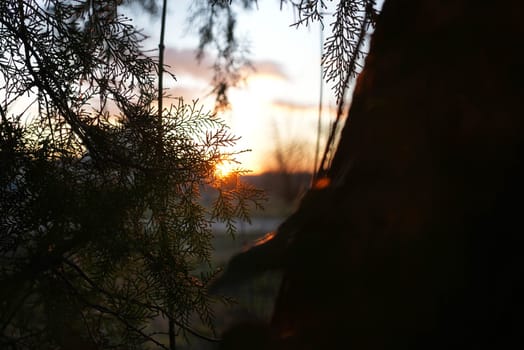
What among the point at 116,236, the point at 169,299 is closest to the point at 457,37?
the point at 116,236

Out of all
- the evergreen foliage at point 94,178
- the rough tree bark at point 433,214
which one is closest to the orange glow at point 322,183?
the rough tree bark at point 433,214

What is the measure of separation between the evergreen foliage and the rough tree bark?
79cm

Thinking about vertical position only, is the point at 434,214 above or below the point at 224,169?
below

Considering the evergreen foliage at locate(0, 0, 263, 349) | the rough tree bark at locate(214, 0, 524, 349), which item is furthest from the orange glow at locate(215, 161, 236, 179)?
the rough tree bark at locate(214, 0, 524, 349)

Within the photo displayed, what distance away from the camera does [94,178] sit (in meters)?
1.75

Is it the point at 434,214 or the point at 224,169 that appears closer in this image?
the point at 434,214

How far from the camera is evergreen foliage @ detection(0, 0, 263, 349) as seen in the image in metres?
1.65

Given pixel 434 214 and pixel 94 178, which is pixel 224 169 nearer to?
pixel 94 178

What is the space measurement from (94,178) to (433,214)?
121 cm

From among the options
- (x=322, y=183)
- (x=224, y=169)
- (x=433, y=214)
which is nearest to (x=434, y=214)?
(x=433, y=214)

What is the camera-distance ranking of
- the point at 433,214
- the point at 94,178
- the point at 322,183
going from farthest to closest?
the point at 94,178, the point at 322,183, the point at 433,214

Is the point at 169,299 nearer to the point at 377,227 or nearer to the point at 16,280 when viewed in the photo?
the point at 16,280

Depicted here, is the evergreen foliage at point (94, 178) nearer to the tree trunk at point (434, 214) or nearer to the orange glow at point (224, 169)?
the orange glow at point (224, 169)

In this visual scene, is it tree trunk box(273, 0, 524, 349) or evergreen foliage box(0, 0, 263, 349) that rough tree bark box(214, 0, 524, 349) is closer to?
tree trunk box(273, 0, 524, 349)
